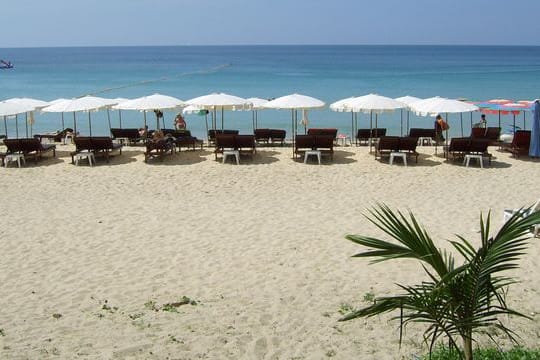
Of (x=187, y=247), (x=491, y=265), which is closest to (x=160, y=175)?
(x=187, y=247)

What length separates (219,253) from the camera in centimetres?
779

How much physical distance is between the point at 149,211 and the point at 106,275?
3.23m

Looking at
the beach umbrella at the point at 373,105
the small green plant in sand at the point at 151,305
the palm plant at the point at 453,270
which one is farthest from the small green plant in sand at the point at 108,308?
the beach umbrella at the point at 373,105

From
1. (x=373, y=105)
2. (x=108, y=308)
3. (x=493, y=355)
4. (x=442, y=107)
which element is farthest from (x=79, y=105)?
(x=493, y=355)

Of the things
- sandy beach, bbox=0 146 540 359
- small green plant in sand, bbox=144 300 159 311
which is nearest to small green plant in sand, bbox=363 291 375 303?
sandy beach, bbox=0 146 540 359

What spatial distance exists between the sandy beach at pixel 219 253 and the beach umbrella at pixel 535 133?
0.89ft

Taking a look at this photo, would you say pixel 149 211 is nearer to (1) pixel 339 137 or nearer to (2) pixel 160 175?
(2) pixel 160 175

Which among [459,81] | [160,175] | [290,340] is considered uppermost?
[459,81]

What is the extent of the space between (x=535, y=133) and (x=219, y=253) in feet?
31.8

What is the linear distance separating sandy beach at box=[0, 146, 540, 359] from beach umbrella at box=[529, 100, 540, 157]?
0.27 metres

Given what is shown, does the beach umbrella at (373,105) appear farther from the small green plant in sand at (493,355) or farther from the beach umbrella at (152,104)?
the small green plant in sand at (493,355)

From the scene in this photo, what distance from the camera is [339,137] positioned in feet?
59.1

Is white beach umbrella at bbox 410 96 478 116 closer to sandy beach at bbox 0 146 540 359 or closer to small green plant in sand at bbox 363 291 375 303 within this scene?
A: sandy beach at bbox 0 146 540 359

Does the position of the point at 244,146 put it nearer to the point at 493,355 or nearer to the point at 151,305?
the point at 151,305
